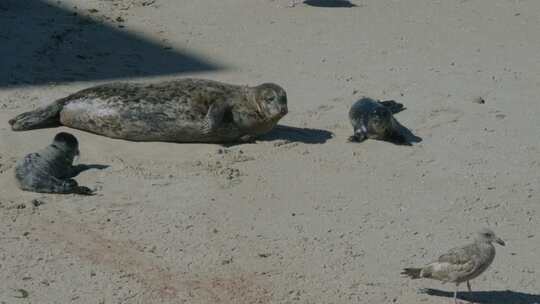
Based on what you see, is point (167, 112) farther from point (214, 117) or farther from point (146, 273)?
point (146, 273)

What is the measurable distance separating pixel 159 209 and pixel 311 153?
1.57m

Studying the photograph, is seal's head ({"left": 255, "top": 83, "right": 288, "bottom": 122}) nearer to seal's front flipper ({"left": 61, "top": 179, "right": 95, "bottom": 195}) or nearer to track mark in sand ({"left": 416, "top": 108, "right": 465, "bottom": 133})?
track mark in sand ({"left": 416, "top": 108, "right": 465, "bottom": 133})

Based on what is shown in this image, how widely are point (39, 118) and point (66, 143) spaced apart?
943mm

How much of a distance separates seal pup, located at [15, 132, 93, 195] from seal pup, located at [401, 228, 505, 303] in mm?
2522

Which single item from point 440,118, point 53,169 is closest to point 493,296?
point 53,169

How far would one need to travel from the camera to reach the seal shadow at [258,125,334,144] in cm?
912

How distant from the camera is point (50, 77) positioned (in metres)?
10.3

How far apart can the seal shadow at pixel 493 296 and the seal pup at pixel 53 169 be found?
245 centimetres

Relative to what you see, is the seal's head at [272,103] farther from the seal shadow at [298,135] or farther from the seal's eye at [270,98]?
the seal shadow at [298,135]

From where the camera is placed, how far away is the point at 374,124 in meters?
8.95

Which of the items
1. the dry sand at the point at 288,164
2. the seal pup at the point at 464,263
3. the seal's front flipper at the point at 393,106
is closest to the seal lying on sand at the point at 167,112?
the dry sand at the point at 288,164

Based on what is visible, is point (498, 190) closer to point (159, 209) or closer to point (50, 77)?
point (159, 209)

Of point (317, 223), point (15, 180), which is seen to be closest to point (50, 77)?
point (15, 180)

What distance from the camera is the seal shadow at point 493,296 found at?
6.48m
